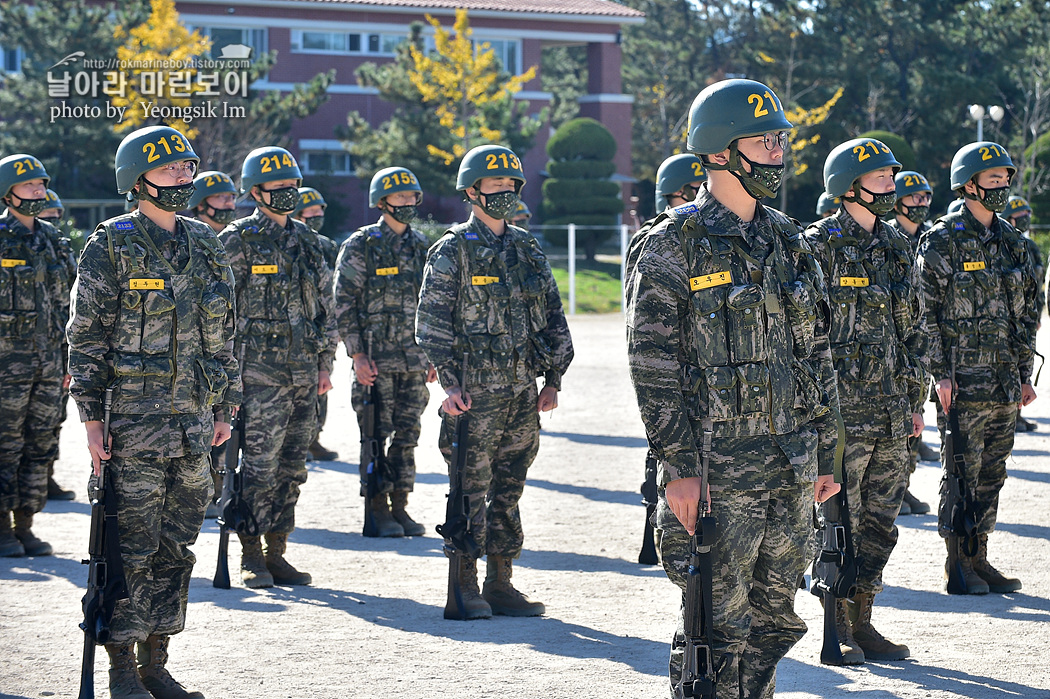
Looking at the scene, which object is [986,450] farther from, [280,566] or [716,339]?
[280,566]

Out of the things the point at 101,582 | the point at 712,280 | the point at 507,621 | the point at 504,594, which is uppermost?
the point at 712,280

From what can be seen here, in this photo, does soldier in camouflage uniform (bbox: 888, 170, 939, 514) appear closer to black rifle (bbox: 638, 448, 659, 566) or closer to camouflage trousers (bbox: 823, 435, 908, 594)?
black rifle (bbox: 638, 448, 659, 566)

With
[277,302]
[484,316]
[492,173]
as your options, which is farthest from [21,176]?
[484,316]

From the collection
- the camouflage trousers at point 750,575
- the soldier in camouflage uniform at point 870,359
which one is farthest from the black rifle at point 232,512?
the camouflage trousers at point 750,575

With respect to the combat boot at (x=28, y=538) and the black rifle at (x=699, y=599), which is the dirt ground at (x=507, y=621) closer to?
the combat boot at (x=28, y=538)

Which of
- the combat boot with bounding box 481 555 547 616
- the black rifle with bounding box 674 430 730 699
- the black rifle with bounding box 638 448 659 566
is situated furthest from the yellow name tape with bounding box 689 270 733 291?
the black rifle with bounding box 638 448 659 566

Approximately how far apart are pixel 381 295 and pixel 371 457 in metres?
1.34

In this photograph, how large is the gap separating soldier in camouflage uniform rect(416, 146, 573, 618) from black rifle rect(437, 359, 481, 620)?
4cm

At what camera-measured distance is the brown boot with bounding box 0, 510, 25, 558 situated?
30.5 feet

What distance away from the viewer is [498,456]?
309 inches

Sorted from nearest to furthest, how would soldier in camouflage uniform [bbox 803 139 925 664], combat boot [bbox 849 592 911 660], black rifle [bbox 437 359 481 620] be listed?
combat boot [bbox 849 592 911 660], soldier in camouflage uniform [bbox 803 139 925 664], black rifle [bbox 437 359 481 620]

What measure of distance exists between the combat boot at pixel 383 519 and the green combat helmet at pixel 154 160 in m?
4.29

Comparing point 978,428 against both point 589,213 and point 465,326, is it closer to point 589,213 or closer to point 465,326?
point 465,326

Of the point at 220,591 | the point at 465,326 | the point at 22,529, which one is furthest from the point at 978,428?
the point at 22,529
